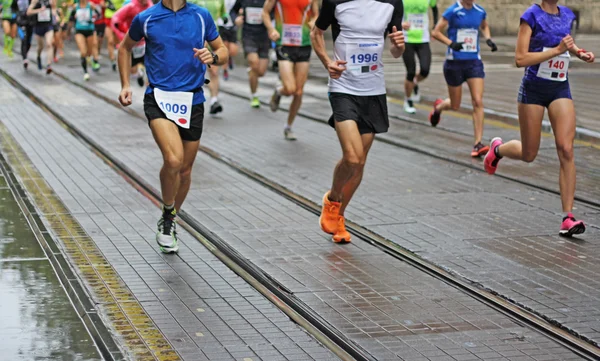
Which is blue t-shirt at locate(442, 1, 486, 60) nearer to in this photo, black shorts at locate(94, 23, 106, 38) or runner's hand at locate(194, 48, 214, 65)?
runner's hand at locate(194, 48, 214, 65)

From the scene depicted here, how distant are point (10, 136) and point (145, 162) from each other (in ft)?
9.23

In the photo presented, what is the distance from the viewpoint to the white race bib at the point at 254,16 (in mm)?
17641

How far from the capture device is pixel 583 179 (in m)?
12.0

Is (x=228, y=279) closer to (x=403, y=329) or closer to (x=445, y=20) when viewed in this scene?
(x=403, y=329)

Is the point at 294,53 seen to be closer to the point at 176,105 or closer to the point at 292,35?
the point at 292,35

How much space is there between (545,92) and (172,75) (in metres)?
2.93

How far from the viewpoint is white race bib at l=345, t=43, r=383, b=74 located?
888 cm

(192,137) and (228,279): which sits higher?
(192,137)

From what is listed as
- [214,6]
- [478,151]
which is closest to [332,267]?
[478,151]

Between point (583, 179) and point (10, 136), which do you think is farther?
point (10, 136)

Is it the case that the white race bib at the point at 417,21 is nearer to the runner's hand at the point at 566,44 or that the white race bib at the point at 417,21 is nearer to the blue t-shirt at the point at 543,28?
the blue t-shirt at the point at 543,28

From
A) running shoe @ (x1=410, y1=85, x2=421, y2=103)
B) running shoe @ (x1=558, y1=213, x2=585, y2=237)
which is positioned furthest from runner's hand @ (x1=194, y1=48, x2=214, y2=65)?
running shoe @ (x1=410, y1=85, x2=421, y2=103)

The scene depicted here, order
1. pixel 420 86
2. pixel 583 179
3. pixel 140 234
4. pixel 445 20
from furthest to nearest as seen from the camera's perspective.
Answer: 1. pixel 420 86
2. pixel 445 20
3. pixel 583 179
4. pixel 140 234

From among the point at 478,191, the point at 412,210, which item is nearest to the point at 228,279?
the point at 412,210
